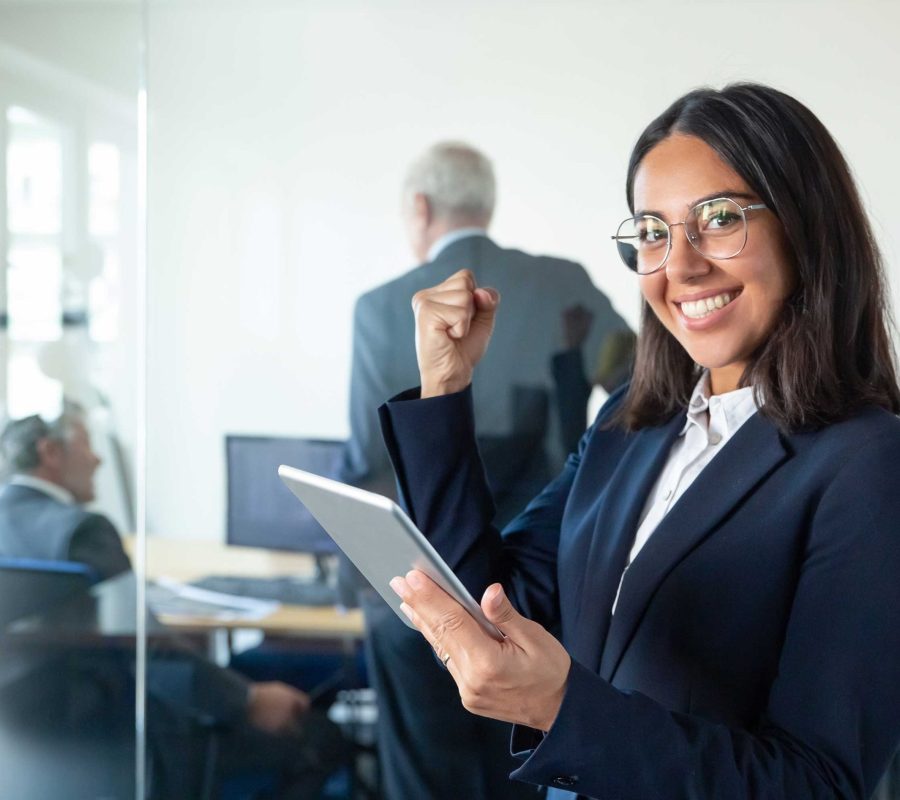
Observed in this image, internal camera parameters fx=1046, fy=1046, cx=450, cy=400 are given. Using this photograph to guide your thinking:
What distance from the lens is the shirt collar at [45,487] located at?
2.84 m

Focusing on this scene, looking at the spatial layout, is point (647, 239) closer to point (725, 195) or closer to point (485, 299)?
point (725, 195)

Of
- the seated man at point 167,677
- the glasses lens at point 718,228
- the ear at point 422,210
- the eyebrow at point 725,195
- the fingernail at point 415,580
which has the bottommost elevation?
the seated man at point 167,677

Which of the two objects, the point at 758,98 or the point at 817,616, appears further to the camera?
the point at 758,98

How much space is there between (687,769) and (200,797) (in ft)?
7.11

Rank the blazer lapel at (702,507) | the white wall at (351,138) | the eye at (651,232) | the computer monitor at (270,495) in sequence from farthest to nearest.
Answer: the computer monitor at (270,495) < the white wall at (351,138) < the eye at (651,232) < the blazer lapel at (702,507)

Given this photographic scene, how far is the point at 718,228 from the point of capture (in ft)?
3.89

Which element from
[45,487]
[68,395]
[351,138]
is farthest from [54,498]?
[351,138]

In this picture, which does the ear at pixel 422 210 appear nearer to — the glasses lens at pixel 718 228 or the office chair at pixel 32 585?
the office chair at pixel 32 585

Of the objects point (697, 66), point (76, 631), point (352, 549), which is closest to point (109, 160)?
point (76, 631)

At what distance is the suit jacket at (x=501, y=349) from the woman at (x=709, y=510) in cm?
106

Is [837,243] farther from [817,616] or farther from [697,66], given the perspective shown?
[697,66]

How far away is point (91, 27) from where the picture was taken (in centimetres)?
272

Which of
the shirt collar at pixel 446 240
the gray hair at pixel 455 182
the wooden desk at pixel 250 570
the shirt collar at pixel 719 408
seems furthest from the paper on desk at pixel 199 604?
the shirt collar at pixel 719 408

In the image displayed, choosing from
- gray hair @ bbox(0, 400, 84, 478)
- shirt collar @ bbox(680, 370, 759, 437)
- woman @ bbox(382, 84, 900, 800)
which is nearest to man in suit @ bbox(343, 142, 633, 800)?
gray hair @ bbox(0, 400, 84, 478)
